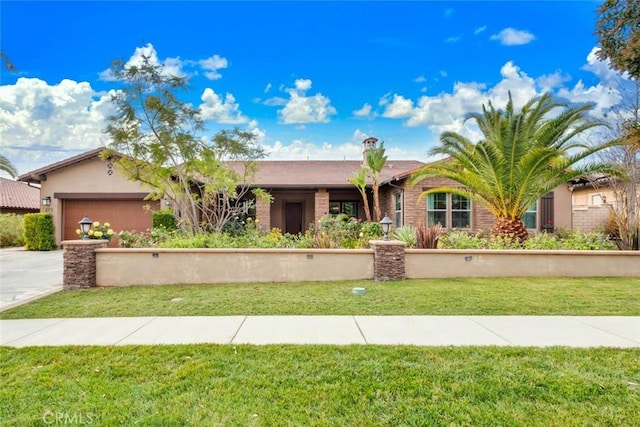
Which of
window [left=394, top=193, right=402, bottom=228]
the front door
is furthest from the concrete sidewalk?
the front door

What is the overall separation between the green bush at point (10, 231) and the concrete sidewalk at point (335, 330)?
15546mm

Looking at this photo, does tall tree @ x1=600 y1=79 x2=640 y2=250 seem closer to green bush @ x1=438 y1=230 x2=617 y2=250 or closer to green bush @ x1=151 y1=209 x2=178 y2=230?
green bush @ x1=438 y1=230 x2=617 y2=250

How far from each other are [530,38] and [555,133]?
A: 4.61 m

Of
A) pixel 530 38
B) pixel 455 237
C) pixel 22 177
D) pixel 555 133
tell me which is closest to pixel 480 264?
pixel 455 237

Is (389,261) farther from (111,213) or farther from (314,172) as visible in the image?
(111,213)

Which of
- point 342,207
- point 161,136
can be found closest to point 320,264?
point 161,136

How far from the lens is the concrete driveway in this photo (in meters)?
7.23

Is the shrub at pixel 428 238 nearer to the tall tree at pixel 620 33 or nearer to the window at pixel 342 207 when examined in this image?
the tall tree at pixel 620 33

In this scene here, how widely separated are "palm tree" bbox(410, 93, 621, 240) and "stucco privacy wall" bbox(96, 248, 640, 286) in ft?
5.92

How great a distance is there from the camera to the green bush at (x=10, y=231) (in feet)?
56.0

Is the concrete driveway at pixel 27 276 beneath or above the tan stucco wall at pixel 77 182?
beneath

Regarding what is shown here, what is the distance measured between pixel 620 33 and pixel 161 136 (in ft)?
35.5

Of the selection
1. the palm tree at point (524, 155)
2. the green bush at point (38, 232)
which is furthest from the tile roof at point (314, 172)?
the green bush at point (38, 232)

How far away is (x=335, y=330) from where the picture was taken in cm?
487
